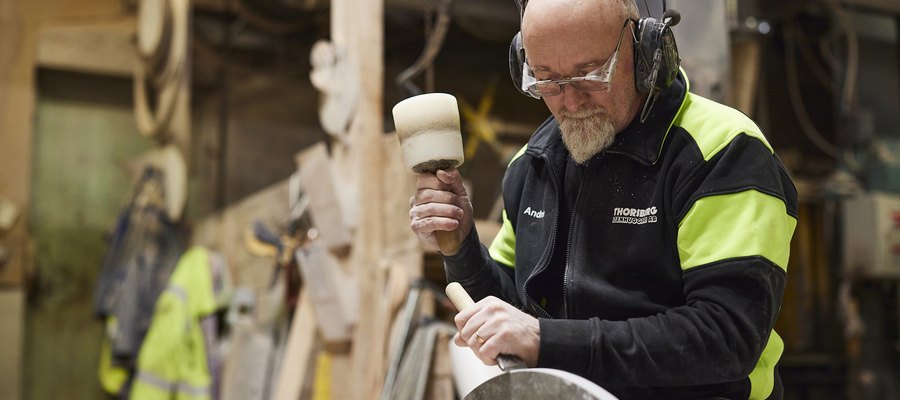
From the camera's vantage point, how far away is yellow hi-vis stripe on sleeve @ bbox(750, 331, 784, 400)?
176 cm

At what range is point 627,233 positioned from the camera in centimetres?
178

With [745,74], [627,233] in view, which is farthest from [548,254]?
[745,74]

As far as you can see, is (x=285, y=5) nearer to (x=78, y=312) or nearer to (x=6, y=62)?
(x=6, y=62)

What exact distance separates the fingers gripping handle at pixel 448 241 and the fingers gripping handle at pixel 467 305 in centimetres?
14

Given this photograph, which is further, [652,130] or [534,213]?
[534,213]

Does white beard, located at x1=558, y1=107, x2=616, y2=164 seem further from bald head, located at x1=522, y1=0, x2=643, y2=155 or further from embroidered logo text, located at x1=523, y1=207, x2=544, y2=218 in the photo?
embroidered logo text, located at x1=523, y1=207, x2=544, y2=218

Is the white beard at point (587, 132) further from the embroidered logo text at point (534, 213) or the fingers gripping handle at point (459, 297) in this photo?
the fingers gripping handle at point (459, 297)

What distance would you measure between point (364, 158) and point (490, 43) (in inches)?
163

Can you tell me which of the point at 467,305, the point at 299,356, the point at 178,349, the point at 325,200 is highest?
the point at 467,305

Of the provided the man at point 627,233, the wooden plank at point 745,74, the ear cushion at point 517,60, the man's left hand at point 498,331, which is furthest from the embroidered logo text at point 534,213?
the wooden plank at point 745,74

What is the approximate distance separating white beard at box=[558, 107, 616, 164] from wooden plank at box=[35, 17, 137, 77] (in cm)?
641

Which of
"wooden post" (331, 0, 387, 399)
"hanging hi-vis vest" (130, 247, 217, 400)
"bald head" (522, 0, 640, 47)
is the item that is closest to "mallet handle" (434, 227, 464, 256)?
"bald head" (522, 0, 640, 47)

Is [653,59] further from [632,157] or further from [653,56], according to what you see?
[632,157]

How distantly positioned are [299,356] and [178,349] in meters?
1.18
